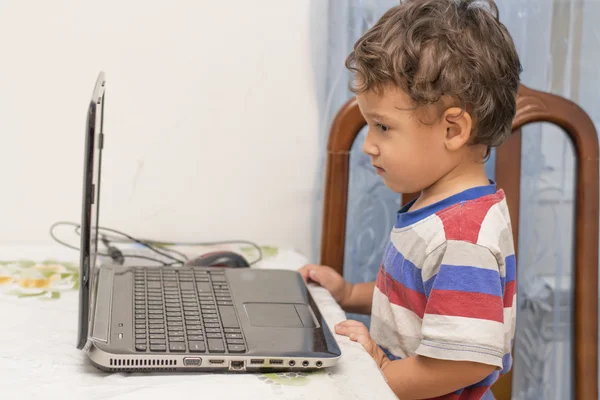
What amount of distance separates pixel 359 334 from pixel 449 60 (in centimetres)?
34

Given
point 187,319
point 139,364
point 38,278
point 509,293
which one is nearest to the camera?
point 139,364

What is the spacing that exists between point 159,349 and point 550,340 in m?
0.85

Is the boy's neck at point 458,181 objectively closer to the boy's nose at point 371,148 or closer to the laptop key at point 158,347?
the boy's nose at point 371,148

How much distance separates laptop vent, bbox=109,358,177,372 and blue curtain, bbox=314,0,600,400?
665 mm

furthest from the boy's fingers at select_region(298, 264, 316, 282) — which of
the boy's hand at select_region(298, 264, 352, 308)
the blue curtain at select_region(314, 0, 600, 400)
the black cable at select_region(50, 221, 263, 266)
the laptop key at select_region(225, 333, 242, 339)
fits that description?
the laptop key at select_region(225, 333, 242, 339)

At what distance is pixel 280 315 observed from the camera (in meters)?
0.89

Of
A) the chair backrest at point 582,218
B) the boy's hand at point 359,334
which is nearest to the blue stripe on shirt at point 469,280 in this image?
the boy's hand at point 359,334

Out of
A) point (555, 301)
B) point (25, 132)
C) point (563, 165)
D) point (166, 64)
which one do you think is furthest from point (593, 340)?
point (25, 132)

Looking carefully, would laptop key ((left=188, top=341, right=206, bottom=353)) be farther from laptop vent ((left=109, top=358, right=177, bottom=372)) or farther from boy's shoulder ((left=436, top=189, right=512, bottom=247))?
boy's shoulder ((left=436, top=189, right=512, bottom=247))

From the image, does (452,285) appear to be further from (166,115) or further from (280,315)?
(166,115)

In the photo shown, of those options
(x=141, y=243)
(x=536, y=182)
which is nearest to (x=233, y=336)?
(x=141, y=243)

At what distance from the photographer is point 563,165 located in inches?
52.2

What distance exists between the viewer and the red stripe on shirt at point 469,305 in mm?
845

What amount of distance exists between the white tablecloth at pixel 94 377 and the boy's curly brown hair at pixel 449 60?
312 millimetres
